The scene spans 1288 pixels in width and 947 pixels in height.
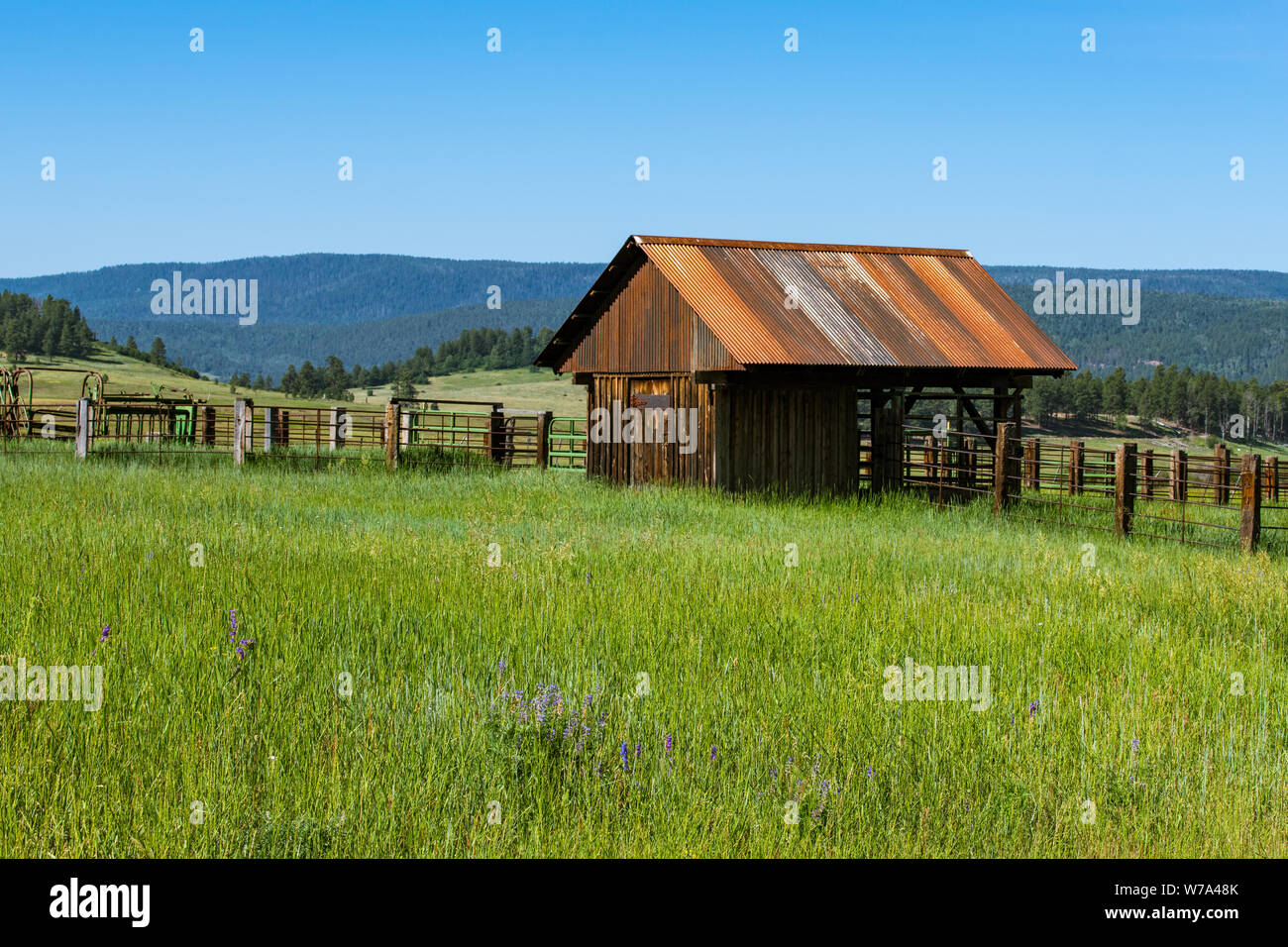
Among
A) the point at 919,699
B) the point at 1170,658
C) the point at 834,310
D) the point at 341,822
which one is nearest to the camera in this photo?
the point at 341,822

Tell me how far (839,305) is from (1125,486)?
908cm

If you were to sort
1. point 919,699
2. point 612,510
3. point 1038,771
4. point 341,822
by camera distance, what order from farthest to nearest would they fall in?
point 612,510 → point 919,699 → point 1038,771 → point 341,822

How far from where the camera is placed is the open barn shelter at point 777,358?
73.7ft

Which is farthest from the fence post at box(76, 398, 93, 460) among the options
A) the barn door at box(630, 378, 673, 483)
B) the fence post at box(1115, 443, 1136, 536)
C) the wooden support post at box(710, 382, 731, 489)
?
the fence post at box(1115, 443, 1136, 536)

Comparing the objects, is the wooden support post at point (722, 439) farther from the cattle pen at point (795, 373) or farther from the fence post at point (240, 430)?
the fence post at point (240, 430)

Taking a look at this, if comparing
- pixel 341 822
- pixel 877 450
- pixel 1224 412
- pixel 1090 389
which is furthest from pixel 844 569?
pixel 1224 412

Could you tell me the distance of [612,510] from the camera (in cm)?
1798

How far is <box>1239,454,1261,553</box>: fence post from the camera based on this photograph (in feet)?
49.1

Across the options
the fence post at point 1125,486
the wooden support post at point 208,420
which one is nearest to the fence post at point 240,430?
the wooden support post at point 208,420

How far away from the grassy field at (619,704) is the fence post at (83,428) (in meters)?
14.2

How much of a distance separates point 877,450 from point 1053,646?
635 inches

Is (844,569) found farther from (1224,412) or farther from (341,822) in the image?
(1224,412)

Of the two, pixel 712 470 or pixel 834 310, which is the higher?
pixel 834 310
